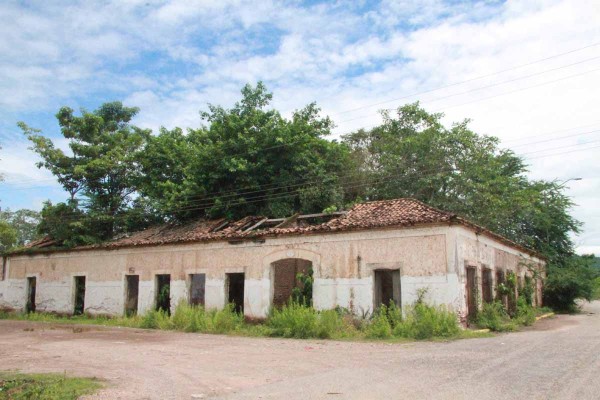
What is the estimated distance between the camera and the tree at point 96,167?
25.8 meters

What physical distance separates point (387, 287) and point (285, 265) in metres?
4.22

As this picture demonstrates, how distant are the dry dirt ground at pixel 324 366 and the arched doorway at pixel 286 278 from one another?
16.0 feet

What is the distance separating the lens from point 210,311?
18.1m

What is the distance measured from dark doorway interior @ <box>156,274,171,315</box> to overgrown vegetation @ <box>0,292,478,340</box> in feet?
8.11

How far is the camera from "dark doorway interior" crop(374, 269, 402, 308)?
52.0ft

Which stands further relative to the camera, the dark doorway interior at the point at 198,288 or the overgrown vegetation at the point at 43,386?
the dark doorway interior at the point at 198,288

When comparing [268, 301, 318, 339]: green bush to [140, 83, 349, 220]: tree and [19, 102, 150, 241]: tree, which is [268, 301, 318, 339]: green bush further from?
[19, 102, 150, 241]: tree

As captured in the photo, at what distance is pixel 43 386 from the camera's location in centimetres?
633

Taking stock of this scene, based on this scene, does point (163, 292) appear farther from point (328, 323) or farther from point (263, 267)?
point (328, 323)

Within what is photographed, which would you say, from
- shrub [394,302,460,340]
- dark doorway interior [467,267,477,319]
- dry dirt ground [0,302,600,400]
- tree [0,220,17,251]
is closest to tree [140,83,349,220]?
tree [0,220,17,251]

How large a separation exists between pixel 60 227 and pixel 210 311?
39.3ft

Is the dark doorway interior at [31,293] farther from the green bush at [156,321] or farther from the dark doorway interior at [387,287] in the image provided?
the dark doorway interior at [387,287]

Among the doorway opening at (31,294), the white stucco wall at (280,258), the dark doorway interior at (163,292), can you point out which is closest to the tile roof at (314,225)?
the white stucco wall at (280,258)

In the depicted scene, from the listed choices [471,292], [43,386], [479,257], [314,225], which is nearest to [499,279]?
[479,257]
